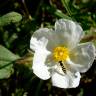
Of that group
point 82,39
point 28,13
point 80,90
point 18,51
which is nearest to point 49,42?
point 82,39

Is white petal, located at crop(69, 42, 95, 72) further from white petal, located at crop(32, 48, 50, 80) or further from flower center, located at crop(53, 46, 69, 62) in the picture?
white petal, located at crop(32, 48, 50, 80)

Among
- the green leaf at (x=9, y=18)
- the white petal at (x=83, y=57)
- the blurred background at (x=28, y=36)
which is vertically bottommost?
the blurred background at (x=28, y=36)

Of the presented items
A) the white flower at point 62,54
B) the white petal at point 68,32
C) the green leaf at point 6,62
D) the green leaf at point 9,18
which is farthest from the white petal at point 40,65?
the green leaf at point 9,18

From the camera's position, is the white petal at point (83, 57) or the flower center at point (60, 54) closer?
the white petal at point (83, 57)

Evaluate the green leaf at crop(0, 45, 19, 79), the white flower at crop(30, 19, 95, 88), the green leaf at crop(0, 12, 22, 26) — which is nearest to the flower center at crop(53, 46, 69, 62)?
the white flower at crop(30, 19, 95, 88)

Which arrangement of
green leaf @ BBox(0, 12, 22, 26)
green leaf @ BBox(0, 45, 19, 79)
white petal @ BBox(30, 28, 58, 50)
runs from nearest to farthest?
white petal @ BBox(30, 28, 58, 50)
green leaf @ BBox(0, 45, 19, 79)
green leaf @ BBox(0, 12, 22, 26)

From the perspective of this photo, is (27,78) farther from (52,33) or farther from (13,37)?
(52,33)

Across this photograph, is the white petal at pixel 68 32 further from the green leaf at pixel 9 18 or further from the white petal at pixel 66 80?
the green leaf at pixel 9 18
